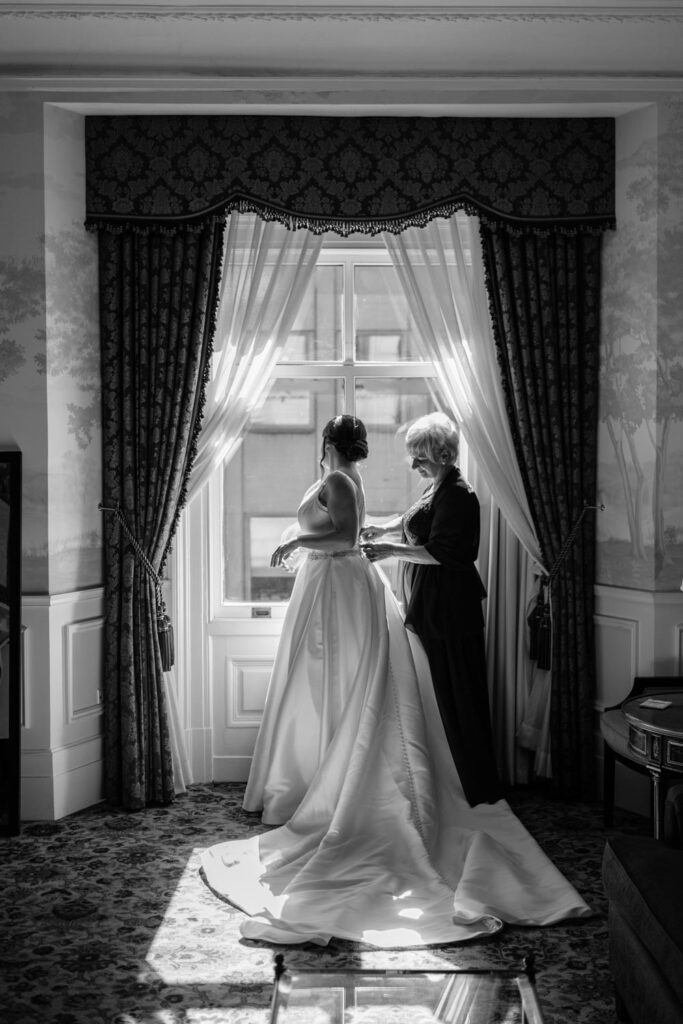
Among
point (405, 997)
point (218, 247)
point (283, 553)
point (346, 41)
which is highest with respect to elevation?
point (346, 41)

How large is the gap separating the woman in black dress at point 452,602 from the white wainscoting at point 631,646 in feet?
2.39

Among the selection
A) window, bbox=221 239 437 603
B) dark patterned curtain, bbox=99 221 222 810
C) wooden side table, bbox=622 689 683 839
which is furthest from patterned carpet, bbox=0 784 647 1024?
window, bbox=221 239 437 603

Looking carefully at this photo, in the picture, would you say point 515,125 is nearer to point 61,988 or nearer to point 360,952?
point 360,952

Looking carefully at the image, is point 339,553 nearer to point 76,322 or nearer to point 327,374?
point 327,374

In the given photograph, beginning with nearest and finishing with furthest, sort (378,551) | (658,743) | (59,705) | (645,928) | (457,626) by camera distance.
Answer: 1. (645,928)
2. (658,743)
3. (457,626)
4. (378,551)
5. (59,705)

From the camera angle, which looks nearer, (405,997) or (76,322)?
(405,997)

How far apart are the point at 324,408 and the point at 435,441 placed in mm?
934

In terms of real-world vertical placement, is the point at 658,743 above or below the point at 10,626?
below

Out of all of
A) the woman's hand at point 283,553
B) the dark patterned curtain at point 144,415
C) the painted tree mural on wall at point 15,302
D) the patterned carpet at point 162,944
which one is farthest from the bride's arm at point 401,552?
the painted tree mural on wall at point 15,302

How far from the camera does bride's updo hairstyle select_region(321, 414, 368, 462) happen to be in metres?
4.07

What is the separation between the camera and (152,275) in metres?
4.35

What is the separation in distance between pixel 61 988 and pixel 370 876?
1.08m

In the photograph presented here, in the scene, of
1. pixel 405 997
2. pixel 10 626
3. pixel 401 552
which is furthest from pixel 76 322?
pixel 405 997

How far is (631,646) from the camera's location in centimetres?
430
